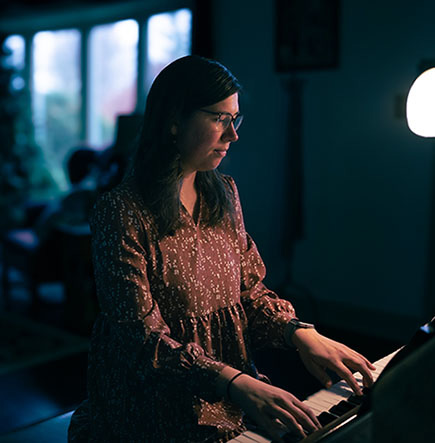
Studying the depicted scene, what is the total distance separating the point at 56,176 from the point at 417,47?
516 centimetres

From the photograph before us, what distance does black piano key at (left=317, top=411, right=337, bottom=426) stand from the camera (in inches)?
35.5

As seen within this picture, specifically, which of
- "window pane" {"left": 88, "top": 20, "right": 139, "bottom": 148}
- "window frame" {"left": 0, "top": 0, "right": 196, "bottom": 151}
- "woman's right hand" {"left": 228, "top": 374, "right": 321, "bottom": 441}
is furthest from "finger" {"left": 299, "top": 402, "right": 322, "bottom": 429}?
"window pane" {"left": 88, "top": 20, "right": 139, "bottom": 148}

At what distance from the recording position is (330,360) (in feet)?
3.51

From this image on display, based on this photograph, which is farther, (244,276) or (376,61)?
(376,61)

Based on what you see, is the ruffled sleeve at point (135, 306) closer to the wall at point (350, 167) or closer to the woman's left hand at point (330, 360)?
the woman's left hand at point (330, 360)

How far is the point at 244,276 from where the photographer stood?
1296 mm

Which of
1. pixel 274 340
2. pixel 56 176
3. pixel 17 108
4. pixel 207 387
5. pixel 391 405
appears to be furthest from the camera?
pixel 56 176

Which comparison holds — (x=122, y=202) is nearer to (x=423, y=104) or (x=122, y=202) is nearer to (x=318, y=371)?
(x=318, y=371)

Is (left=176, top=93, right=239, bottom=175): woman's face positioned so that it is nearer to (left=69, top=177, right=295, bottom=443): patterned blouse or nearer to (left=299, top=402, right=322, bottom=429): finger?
(left=69, top=177, right=295, bottom=443): patterned blouse

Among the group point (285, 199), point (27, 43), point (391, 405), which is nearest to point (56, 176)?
point (27, 43)

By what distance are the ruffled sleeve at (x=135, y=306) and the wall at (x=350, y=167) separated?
2383 mm

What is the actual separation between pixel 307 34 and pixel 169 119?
3003 mm

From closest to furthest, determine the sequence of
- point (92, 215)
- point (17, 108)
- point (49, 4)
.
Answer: point (92, 215) → point (49, 4) → point (17, 108)

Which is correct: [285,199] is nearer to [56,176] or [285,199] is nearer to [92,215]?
[92,215]
